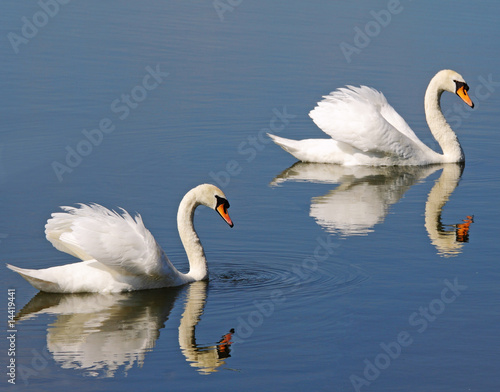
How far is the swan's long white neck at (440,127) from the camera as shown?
57.9ft

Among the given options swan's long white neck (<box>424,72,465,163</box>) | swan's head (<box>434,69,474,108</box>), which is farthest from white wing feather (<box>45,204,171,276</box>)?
swan's head (<box>434,69,474,108</box>)

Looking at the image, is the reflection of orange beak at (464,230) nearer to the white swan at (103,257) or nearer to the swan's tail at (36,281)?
the white swan at (103,257)

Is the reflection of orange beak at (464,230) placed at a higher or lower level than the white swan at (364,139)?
lower

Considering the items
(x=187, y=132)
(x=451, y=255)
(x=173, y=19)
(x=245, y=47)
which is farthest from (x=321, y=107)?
(x=173, y=19)

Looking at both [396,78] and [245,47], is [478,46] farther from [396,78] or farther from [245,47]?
[245,47]

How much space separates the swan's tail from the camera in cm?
1053

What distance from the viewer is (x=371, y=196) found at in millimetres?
15258

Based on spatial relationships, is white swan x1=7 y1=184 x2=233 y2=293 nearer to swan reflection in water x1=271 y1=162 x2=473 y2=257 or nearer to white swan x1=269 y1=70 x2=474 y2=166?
swan reflection in water x1=271 y1=162 x2=473 y2=257

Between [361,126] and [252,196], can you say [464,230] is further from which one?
[361,126]

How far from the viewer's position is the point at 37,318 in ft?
33.5

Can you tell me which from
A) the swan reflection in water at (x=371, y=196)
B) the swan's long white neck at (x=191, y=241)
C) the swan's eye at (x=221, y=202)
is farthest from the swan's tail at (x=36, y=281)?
the swan reflection in water at (x=371, y=196)

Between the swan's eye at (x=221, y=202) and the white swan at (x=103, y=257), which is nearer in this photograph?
the white swan at (x=103, y=257)

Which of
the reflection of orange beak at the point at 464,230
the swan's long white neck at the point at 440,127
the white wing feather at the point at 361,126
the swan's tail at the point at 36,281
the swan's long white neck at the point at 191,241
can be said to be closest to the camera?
the swan's tail at the point at 36,281

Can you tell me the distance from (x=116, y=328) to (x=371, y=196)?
616 cm
